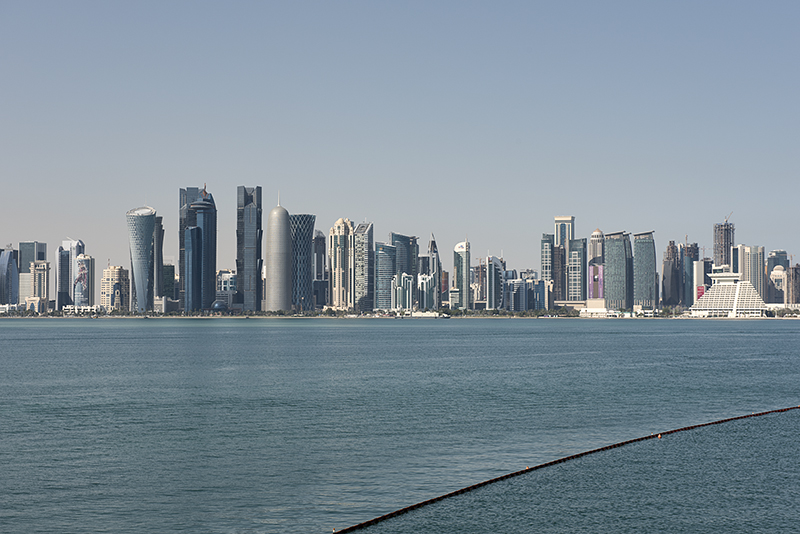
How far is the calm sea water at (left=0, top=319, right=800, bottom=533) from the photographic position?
117 feet

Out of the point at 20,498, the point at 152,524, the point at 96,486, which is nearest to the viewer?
the point at 152,524

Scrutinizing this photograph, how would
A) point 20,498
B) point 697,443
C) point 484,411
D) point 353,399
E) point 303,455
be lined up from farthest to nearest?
point 353,399, point 484,411, point 697,443, point 303,455, point 20,498

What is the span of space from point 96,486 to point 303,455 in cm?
1273

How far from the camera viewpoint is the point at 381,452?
50.2 m

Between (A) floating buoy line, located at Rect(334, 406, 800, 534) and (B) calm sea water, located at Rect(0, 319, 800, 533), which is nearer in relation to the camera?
(A) floating buoy line, located at Rect(334, 406, 800, 534)

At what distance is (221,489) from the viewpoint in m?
40.5

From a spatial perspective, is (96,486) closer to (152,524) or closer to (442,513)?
(152,524)

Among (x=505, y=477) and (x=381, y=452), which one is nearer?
(x=505, y=477)

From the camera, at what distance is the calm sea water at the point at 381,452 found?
35.6 m

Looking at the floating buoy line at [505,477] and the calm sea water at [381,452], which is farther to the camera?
the calm sea water at [381,452]

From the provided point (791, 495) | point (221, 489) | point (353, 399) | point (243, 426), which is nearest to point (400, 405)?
point (353, 399)

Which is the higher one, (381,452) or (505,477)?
(505,477)

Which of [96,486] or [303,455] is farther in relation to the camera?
[303,455]

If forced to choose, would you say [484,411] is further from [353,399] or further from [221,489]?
[221,489]
